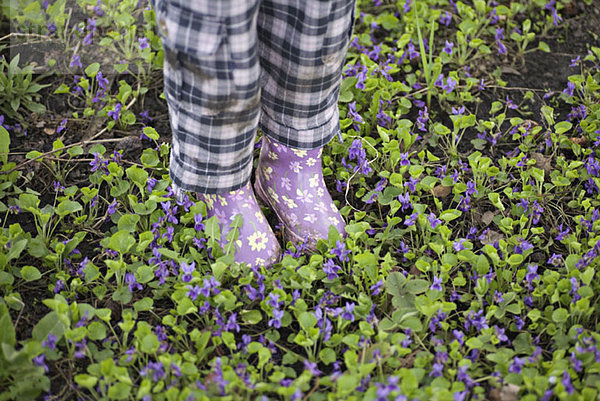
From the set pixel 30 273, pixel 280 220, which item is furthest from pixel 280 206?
pixel 30 273

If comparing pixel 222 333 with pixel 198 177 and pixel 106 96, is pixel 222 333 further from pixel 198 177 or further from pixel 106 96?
pixel 106 96

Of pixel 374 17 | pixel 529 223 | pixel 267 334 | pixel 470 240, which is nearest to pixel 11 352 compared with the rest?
pixel 267 334

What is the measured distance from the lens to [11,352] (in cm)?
165

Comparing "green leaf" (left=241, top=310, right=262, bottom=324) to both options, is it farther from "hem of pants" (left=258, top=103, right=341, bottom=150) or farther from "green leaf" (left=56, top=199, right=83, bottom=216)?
"green leaf" (left=56, top=199, right=83, bottom=216)

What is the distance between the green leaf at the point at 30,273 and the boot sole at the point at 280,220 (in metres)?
0.79

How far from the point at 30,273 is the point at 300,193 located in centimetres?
90

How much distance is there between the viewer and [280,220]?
226 cm

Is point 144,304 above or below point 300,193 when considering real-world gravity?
below

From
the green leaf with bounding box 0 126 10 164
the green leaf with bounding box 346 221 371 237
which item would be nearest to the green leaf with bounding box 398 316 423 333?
the green leaf with bounding box 346 221 371 237

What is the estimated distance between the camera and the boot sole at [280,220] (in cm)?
219

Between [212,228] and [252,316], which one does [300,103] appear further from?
[252,316]

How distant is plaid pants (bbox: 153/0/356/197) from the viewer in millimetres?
1575

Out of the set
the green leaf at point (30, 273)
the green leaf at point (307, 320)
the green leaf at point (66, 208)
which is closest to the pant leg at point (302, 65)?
the green leaf at point (307, 320)

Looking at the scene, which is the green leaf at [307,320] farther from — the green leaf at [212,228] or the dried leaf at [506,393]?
the dried leaf at [506,393]
